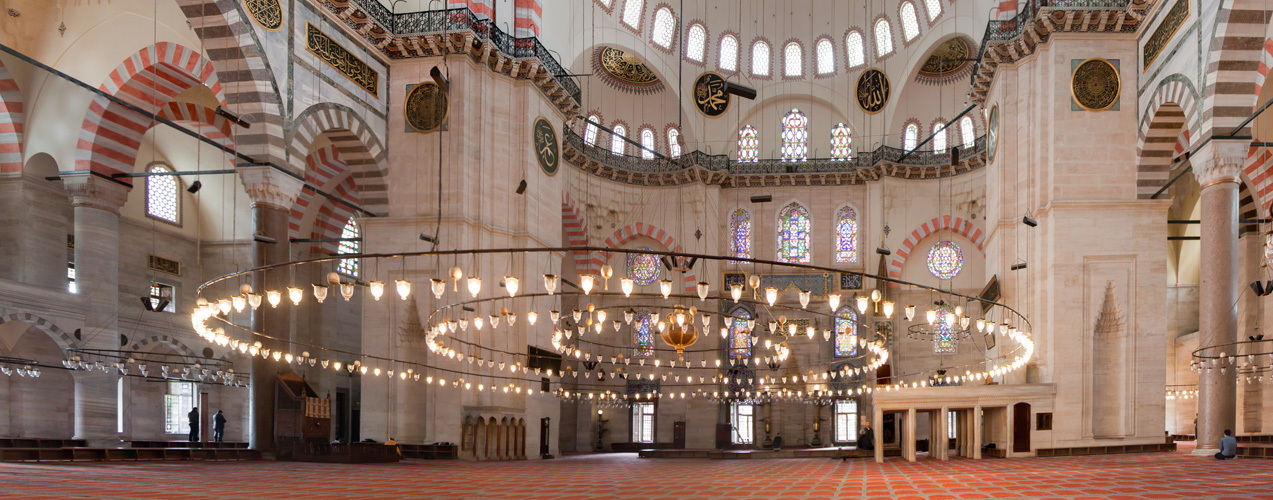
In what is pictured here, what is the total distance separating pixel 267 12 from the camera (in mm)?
13273

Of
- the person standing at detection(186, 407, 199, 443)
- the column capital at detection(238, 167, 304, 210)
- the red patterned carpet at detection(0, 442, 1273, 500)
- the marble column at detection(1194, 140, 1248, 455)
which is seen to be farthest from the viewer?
the person standing at detection(186, 407, 199, 443)

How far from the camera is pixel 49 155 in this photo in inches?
616

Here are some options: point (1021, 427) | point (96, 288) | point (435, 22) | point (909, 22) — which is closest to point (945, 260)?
point (909, 22)

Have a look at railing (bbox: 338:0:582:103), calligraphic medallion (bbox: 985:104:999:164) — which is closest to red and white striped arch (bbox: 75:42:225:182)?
railing (bbox: 338:0:582:103)

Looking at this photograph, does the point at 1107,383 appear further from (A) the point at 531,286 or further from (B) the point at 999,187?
(A) the point at 531,286

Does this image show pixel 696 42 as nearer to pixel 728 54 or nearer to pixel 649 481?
pixel 728 54

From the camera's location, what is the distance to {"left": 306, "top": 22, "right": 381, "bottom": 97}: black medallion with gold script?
14.6 meters

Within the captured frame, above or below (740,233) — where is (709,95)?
above

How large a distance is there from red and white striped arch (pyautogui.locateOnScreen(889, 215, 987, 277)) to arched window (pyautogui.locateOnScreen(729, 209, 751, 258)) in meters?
3.53

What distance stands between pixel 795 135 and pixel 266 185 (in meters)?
15.2

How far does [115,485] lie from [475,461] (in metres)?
8.07

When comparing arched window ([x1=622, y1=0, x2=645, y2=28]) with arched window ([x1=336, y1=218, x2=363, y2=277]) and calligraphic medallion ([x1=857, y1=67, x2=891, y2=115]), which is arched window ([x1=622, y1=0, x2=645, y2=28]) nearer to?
calligraphic medallion ([x1=857, y1=67, x2=891, y2=115])

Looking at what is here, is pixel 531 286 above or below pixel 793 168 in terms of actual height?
below

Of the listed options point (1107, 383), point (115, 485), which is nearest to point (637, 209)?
point (1107, 383)
